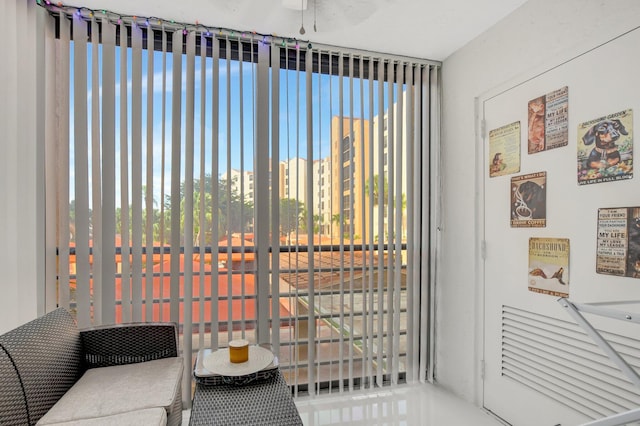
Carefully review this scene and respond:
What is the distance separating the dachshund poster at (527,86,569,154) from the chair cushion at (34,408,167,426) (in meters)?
2.43

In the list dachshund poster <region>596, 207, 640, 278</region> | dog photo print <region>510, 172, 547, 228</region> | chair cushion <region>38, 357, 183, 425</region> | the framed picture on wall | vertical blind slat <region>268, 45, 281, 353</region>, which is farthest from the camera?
vertical blind slat <region>268, 45, 281, 353</region>

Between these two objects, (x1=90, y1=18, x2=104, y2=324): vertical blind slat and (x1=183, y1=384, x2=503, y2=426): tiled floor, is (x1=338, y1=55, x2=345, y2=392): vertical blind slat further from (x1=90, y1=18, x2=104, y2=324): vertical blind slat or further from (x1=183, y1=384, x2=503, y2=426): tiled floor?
(x1=90, y1=18, x2=104, y2=324): vertical blind slat

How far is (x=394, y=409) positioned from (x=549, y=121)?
6.97 feet

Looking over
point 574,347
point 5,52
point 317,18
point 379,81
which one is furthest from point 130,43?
point 574,347

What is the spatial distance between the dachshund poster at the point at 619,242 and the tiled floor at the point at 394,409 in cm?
130

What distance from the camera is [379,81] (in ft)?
9.59

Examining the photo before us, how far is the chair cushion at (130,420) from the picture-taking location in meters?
1.50

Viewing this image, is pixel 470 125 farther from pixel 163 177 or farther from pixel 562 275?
pixel 163 177

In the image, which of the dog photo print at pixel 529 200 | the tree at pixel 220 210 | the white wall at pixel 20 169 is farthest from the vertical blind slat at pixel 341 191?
the white wall at pixel 20 169

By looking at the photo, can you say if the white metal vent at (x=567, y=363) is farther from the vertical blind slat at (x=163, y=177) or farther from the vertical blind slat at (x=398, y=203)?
the vertical blind slat at (x=163, y=177)

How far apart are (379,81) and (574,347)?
218cm

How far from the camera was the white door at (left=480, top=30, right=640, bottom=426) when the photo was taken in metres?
1.77

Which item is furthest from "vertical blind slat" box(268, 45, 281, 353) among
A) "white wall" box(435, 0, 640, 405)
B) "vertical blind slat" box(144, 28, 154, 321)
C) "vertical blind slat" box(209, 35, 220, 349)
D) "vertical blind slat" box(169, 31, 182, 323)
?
"white wall" box(435, 0, 640, 405)

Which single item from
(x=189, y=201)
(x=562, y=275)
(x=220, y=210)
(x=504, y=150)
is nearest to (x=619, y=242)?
(x=562, y=275)
